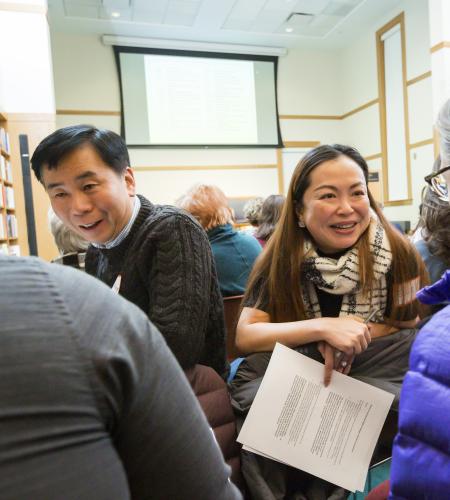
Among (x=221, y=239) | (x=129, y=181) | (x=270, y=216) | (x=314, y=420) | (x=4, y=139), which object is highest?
(x=4, y=139)

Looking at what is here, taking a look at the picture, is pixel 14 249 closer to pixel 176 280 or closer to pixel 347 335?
pixel 176 280

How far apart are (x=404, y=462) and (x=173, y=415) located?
1.17 ft

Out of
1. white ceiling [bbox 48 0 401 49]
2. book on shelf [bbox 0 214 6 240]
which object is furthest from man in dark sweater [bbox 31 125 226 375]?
white ceiling [bbox 48 0 401 49]

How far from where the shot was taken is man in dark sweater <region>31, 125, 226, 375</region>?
3.39 feet

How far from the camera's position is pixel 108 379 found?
14.1 inches

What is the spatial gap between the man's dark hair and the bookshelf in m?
3.63

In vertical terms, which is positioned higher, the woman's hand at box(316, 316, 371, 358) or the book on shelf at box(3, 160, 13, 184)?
the book on shelf at box(3, 160, 13, 184)

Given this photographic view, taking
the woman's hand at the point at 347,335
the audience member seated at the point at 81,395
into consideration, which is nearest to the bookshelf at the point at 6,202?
the woman's hand at the point at 347,335

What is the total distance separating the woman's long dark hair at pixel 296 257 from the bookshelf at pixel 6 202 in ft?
12.6

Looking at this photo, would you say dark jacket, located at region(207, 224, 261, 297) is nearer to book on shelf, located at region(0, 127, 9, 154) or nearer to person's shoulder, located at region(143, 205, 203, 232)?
person's shoulder, located at region(143, 205, 203, 232)

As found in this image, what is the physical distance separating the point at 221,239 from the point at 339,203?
1.08m

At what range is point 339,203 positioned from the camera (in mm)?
1188

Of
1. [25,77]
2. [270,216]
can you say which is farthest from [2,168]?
[270,216]

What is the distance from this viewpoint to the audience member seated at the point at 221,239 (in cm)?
219
